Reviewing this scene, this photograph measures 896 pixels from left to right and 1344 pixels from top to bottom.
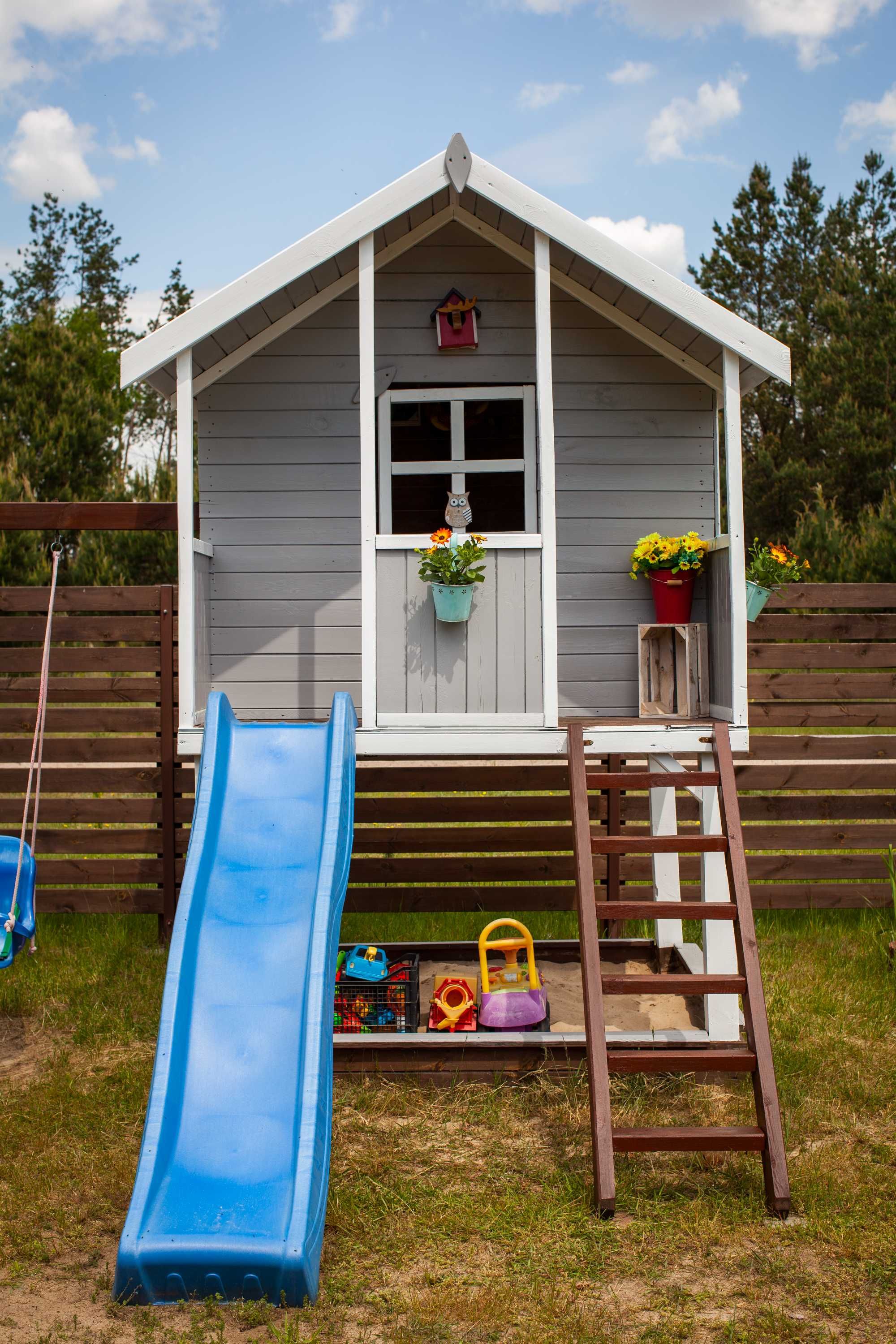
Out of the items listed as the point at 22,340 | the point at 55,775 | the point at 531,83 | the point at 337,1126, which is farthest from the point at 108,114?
the point at 337,1126

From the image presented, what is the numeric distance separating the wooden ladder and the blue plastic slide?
3.12ft

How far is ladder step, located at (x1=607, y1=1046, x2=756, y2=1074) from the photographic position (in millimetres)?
3904

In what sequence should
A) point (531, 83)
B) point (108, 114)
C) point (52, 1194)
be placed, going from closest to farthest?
point (52, 1194)
point (531, 83)
point (108, 114)

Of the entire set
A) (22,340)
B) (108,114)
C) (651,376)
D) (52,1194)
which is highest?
(108,114)

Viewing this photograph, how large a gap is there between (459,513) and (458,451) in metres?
Result: 0.58

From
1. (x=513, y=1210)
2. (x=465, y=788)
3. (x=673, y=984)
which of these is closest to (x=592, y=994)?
(x=673, y=984)

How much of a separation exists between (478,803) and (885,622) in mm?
2937

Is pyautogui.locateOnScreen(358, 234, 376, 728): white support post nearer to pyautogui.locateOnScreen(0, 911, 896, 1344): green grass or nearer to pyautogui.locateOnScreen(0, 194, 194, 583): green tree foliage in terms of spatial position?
pyautogui.locateOnScreen(0, 911, 896, 1344): green grass

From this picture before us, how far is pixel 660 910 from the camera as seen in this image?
4.14 metres

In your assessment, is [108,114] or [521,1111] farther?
[108,114]

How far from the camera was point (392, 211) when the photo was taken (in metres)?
4.77

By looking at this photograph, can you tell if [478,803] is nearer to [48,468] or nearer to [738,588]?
[738,588]

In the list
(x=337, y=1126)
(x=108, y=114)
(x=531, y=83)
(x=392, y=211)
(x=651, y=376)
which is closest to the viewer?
(x=337, y=1126)

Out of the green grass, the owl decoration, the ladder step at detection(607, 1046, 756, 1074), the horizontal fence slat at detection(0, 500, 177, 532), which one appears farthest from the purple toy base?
the horizontal fence slat at detection(0, 500, 177, 532)
